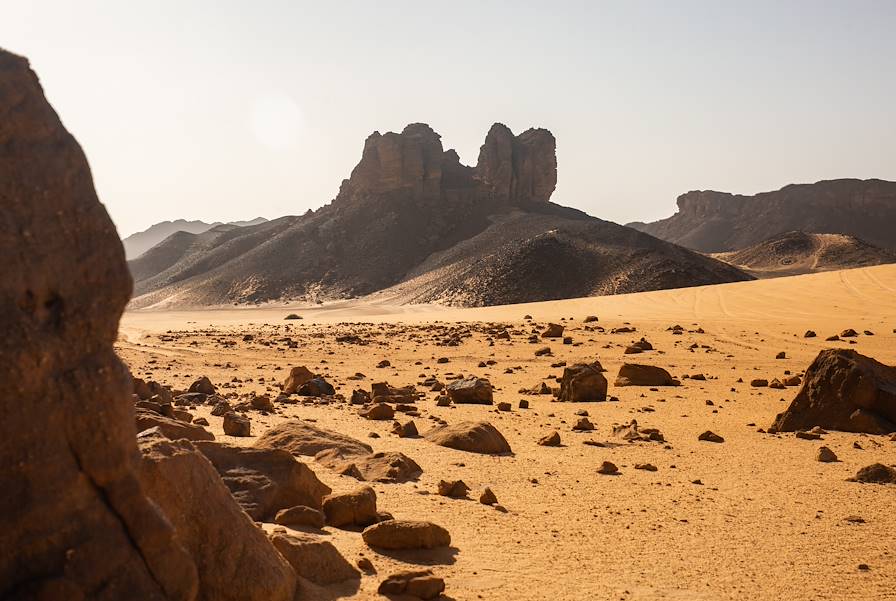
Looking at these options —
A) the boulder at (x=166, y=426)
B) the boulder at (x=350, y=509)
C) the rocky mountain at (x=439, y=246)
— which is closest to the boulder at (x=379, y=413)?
the boulder at (x=166, y=426)

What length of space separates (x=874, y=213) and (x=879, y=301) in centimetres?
11895

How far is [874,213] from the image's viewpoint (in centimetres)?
13350

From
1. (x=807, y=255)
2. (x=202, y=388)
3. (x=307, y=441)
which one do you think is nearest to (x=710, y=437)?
(x=307, y=441)

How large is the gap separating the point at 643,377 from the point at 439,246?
210 ft

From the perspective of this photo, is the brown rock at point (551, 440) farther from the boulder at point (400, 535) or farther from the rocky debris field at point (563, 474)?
the boulder at point (400, 535)

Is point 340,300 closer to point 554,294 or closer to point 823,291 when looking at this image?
point 554,294

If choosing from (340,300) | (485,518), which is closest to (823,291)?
(485,518)

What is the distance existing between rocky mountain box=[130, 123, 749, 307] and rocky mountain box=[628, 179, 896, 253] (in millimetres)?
61692

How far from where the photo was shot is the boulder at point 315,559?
14.7 feet

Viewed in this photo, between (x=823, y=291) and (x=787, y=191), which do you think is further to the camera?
(x=787, y=191)

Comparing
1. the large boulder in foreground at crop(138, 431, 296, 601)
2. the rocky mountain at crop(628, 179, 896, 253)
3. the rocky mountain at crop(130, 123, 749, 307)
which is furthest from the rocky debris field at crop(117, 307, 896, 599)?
the rocky mountain at crop(628, 179, 896, 253)

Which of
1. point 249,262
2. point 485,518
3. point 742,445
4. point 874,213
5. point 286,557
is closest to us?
point 286,557

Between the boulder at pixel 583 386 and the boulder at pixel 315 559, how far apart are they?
8198 millimetres

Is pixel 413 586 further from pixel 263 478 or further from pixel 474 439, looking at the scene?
pixel 474 439
